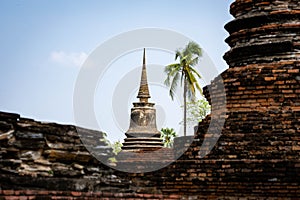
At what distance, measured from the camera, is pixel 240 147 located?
9477 mm

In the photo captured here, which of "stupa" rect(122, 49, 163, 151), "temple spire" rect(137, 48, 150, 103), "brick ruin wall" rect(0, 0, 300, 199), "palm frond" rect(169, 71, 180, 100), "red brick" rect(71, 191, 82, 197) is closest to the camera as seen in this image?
"red brick" rect(71, 191, 82, 197)

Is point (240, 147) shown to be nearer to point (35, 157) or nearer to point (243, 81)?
point (243, 81)

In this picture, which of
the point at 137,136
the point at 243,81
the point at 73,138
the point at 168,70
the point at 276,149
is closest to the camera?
the point at 73,138

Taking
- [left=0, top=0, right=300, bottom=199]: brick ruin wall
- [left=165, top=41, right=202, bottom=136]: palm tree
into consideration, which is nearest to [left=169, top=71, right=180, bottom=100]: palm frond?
[left=165, top=41, right=202, bottom=136]: palm tree

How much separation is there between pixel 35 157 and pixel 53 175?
0.95 ft

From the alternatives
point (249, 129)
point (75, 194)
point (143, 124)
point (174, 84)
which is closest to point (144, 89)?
point (143, 124)

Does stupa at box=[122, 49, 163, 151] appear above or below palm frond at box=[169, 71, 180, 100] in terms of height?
below

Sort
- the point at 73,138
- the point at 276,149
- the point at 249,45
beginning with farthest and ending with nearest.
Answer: the point at 249,45 < the point at 276,149 < the point at 73,138

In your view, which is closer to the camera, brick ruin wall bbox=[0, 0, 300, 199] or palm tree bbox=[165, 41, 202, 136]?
brick ruin wall bbox=[0, 0, 300, 199]

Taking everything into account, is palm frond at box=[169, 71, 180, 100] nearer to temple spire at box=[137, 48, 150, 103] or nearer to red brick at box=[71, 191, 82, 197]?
temple spire at box=[137, 48, 150, 103]

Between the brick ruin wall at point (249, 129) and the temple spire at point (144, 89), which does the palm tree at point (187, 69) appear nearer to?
the temple spire at point (144, 89)

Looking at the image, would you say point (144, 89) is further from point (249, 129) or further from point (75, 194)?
point (75, 194)

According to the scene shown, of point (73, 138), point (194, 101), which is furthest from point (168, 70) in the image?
point (73, 138)

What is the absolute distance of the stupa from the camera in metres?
24.3
